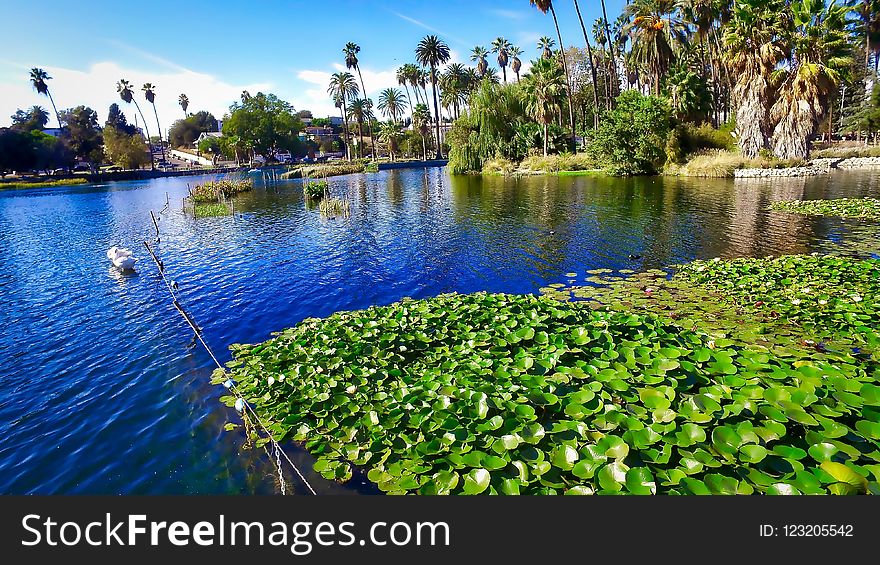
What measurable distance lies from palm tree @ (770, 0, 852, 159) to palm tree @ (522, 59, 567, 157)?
→ 21547 mm

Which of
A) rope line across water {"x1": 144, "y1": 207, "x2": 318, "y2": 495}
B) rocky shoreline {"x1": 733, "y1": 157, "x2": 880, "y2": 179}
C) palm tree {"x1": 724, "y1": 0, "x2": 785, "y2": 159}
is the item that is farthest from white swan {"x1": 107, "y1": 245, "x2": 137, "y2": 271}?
palm tree {"x1": 724, "y1": 0, "x2": 785, "y2": 159}

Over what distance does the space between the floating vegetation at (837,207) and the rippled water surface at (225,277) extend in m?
1.38

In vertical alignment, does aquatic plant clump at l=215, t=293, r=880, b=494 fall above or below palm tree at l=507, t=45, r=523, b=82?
below

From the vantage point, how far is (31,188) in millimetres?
66312

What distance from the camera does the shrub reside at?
43.1 meters

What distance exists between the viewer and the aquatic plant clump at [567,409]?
187 inches

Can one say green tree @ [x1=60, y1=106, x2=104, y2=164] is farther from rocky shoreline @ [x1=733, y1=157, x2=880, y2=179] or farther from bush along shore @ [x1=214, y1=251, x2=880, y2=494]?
rocky shoreline @ [x1=733, y1=157, x2=880, y2=179]

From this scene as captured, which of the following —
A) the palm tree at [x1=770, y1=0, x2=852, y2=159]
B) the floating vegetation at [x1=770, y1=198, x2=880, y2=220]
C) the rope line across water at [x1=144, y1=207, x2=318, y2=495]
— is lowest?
the rope line across water at [x1=144, y1=207, x2=318, y2=495]

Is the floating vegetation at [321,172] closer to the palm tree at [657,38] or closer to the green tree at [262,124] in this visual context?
the green tree at [262,124]

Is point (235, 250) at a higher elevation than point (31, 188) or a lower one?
lower

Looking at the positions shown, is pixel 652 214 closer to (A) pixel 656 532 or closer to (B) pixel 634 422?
(B) pixel 634 422

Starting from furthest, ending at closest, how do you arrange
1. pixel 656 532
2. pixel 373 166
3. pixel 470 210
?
pixel 373 166, pixel 470 210, pixel 656 532

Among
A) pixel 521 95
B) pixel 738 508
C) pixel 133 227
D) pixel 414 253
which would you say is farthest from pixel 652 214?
pixel 521 95

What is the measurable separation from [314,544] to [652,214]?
2443 cm
